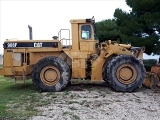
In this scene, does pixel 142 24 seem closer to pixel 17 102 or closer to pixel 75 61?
pixel 75 61

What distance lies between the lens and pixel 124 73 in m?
11.2

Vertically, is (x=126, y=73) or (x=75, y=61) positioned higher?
(x=75, y=61)

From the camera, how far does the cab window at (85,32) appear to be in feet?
37.9

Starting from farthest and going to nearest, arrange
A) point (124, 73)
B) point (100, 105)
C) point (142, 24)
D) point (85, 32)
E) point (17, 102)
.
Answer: point (142, 24), point (85, 32), point (124, 73), point (17, 102), point (100, 105)

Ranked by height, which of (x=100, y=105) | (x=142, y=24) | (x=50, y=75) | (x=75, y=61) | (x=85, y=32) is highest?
(x=142, y=24)

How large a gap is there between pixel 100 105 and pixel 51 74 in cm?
314

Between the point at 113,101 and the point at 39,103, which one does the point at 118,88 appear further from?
the point at 39,103

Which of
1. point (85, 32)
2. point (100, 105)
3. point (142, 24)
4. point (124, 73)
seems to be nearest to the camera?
point (100, 105)

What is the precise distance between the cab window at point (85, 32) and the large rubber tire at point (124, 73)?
132 cm

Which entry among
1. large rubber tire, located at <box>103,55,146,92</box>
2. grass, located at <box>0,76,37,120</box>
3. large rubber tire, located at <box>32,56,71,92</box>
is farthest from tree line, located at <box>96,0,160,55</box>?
grass, located at <box>0,76,37,120</box>

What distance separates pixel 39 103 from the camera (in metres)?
8.98

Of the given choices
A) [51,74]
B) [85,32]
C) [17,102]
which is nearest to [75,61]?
[51,74]

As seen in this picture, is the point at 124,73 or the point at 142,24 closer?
the point at 124,73

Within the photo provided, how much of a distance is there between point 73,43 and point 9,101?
3342 mm
